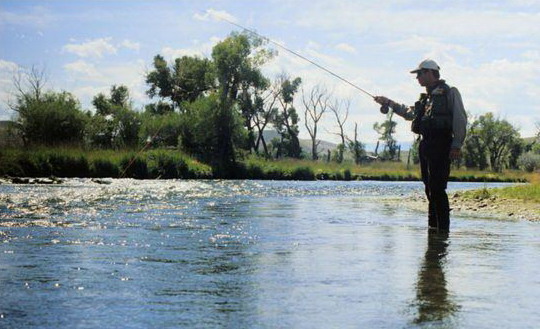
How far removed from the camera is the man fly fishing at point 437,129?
29.2 feet

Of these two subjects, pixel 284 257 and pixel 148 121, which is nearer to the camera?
pixel 284 257

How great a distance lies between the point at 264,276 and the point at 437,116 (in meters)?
4.36

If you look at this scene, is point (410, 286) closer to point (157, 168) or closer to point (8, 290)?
point (8, 290)

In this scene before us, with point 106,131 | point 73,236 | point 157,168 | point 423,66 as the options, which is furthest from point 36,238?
point 106,131

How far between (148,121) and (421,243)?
A: 161ft

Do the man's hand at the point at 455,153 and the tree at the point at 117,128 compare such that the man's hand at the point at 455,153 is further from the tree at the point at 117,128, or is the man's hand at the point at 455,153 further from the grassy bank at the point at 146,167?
the tree at the point at 117,128

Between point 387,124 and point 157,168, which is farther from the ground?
point 387,124

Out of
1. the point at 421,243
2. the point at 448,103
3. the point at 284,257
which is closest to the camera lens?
the point at 284,257

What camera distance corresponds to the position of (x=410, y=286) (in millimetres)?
5020

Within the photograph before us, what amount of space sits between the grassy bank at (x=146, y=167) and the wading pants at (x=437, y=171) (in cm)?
1855

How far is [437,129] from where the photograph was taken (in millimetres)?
8969

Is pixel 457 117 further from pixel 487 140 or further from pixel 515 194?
pixel 487 140

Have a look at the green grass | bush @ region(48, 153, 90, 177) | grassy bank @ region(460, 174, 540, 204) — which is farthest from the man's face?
bush @ region(48, 153, 90, 177)

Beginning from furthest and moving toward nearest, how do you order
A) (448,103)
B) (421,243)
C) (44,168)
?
(44,168)
(448,103)
(421,243)
